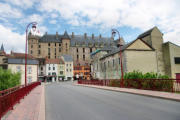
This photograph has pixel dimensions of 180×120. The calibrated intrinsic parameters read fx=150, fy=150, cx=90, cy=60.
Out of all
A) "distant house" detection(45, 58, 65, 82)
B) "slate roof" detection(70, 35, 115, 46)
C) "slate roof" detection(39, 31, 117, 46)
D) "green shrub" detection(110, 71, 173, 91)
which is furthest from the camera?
"slate roof" detection(70, 35, 115, 46)

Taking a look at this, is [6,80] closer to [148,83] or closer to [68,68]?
[148,83]

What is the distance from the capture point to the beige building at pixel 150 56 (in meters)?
28.6

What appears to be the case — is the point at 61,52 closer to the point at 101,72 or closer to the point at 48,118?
the point at 101,72

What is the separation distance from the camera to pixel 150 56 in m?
30.3

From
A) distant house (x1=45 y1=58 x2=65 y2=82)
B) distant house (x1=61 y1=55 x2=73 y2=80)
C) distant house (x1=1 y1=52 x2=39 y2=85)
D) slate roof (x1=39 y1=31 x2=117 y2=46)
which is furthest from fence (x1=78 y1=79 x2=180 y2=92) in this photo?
slate roof (x1=39 y1=31 x2=117 y2=46)

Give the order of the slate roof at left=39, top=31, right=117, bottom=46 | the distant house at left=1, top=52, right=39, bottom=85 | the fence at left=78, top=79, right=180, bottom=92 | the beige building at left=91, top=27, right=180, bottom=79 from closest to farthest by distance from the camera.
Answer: the fence at left=78, top=79, right=180, bottom=92 < the beige building at left=91, top=27, right=180, bottom=79 < the distant house at left=1, top=52, right=39, bottom=85 < the slate roof at left=39, top=31, right=117, bottom=46

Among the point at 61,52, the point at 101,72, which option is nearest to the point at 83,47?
the point at 61,52

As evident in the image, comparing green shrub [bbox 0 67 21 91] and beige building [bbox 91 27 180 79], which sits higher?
beige building [bbox 91 27 180 79]

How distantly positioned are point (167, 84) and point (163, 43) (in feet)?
73.4

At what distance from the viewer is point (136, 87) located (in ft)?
51.4

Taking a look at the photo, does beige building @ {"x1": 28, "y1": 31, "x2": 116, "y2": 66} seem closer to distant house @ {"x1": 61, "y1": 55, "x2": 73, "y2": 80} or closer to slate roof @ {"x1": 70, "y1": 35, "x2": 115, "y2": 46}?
slate roof @ {"x1": 70, "y1": 35, "x2": 115, "y2": 46}

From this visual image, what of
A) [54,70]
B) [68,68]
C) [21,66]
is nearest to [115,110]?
[21,66]

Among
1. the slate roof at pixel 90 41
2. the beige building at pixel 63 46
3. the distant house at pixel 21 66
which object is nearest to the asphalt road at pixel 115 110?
the distant house at pixel 21 66

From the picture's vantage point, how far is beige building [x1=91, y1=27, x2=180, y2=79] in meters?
28.6
